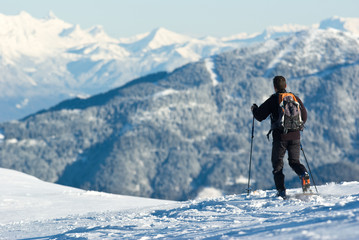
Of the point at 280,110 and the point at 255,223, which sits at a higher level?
the point at 280,110

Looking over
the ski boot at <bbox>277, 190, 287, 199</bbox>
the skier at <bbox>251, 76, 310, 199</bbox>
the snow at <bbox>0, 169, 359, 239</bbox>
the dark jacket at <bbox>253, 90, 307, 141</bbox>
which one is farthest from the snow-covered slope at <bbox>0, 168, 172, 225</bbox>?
the dark jacket at <bbox>253, 90, 307, 141</bbox>

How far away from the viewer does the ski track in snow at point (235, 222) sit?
10355mm

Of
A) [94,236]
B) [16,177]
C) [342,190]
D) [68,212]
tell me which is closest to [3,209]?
[68,212]

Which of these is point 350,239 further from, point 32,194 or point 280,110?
point 32,194

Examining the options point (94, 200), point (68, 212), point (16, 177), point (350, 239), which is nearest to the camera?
point (350, 239)

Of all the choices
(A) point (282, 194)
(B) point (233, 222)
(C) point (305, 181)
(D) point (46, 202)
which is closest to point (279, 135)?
(C) point (305, 181)

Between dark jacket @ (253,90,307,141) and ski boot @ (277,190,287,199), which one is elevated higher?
dark jacket @ (253,90,307,141)

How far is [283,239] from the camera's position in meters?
9.45

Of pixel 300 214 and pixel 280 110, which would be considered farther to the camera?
pixel 280 110

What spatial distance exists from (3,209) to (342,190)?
701 inches

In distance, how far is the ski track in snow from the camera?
408 inches

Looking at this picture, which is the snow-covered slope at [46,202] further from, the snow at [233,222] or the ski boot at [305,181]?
the ski boot at [305,181]

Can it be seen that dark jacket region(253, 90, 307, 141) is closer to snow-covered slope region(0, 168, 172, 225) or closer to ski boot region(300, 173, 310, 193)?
ski boot region(300, 173, 310, 193)

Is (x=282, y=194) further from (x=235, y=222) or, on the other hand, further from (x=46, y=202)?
(x=46, y=202)
